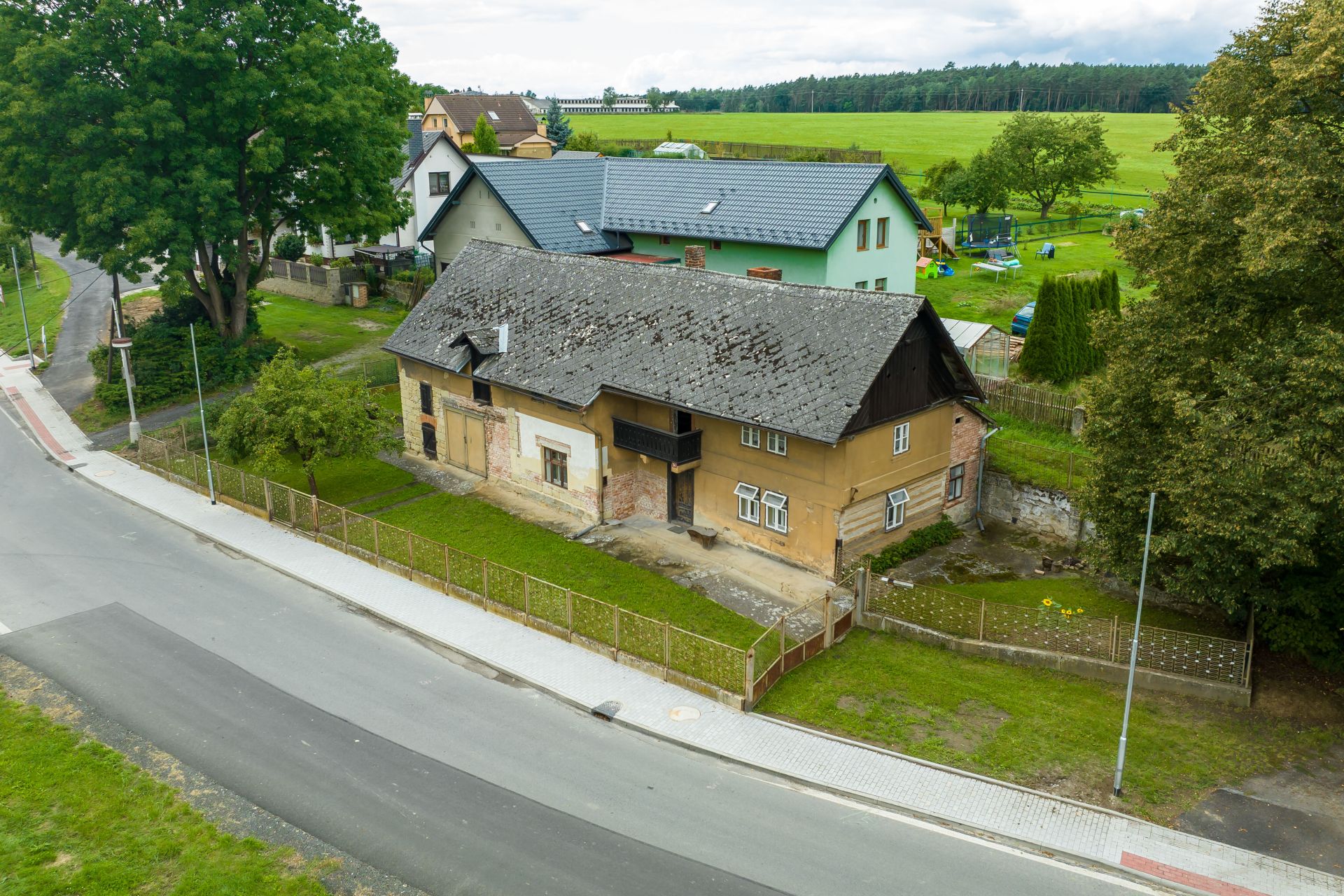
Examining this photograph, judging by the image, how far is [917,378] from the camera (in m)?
28.3

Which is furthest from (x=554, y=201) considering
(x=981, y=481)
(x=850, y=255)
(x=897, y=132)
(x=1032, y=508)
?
(x=897, y=132)

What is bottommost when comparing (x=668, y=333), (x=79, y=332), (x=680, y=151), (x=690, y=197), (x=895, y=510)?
(x=895, y=510)

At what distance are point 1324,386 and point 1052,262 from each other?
45791 millimetres

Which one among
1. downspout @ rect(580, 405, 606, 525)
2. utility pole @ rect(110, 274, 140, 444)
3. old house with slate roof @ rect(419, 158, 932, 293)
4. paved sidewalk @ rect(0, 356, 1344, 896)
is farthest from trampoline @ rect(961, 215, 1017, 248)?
paved sidewalk @ rect(0, 356, 1344, 896)

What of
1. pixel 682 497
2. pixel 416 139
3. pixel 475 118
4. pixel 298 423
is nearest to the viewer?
pixel 298 423

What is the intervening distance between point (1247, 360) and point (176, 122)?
39326 mm

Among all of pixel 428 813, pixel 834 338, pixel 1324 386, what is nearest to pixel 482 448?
pixel 834 338

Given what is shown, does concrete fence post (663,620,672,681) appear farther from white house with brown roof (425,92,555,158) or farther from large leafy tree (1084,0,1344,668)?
white house with brown roof (425,92,555,158)

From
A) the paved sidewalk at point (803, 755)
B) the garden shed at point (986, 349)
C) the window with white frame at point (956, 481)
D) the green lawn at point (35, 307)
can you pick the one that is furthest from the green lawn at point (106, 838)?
the green lawn at point (35, 307)

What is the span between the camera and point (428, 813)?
18469mm

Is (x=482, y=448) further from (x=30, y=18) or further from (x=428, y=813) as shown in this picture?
(x=30, y=18)

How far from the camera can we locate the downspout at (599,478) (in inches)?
1238

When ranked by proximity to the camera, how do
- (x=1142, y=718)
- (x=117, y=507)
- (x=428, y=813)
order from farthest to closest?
1. (x=117, y=507)
2. (x=1142, y=718)
3. (x=428, y=813)

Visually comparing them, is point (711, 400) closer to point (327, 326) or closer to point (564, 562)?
point (564, 562)
